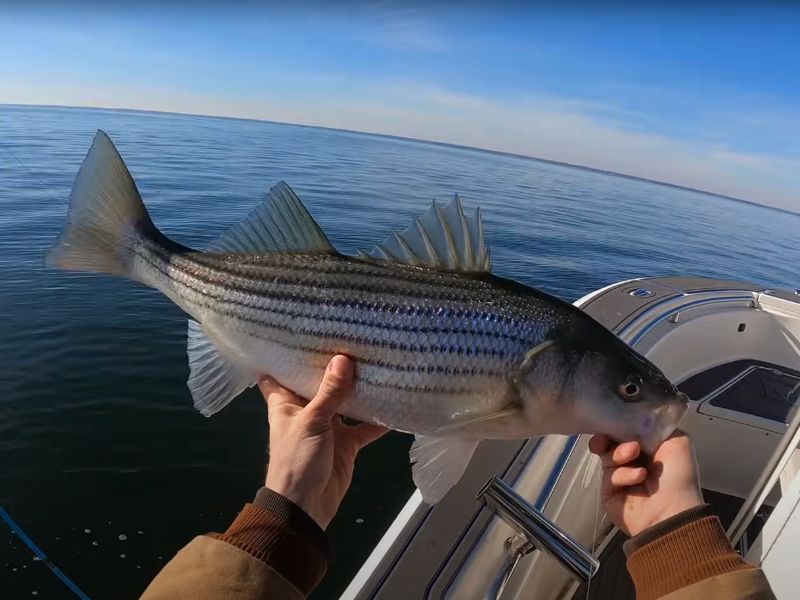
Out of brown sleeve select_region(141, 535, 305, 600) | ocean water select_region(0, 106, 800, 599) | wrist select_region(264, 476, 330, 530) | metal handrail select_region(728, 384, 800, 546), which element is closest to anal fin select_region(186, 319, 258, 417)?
wrist select_region(264, 476, 330, 530)

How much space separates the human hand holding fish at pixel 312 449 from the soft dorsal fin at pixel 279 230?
0.81m

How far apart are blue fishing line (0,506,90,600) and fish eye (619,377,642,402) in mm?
4644

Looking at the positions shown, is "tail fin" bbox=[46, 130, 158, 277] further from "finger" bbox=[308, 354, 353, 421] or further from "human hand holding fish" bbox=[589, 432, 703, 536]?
"human hand holding fish" bbox=[589, 432, 703, 536]

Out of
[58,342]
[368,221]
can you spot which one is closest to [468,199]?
[368,221]

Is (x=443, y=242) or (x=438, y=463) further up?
(x=443, y=242)

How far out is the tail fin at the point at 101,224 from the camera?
334 cm

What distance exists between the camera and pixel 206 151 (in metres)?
39.2

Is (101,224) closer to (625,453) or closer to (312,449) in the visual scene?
(312,449)

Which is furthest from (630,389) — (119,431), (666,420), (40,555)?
(119,431)

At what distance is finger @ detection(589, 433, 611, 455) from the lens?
265 cm

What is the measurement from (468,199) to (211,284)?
94.2 ft

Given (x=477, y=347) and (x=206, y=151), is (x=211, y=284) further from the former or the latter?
(x=206, y=151)

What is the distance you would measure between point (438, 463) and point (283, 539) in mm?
1006

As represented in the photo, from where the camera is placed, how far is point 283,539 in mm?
2045
